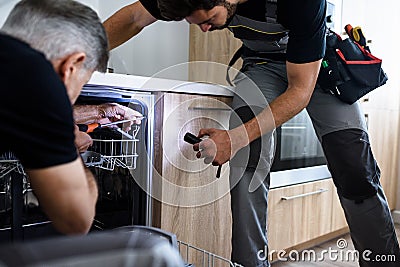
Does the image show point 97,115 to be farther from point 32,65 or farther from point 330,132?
point 330,132

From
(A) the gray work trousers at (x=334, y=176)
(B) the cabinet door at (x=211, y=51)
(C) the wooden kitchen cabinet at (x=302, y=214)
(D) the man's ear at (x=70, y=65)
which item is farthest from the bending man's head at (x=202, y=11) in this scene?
(C) the wooden kitchen cabinet at (x=302, y=214)

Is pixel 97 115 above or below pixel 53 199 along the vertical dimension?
above

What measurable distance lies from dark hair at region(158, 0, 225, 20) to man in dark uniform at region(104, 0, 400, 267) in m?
0.15

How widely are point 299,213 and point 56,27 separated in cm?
155

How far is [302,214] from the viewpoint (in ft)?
6.63

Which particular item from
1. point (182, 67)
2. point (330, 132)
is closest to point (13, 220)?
point (330, 132)

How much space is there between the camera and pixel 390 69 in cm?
274

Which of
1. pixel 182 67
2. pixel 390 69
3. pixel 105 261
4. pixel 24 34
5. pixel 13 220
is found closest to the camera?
pixel 105 261

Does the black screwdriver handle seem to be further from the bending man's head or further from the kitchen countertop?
the bending man's head

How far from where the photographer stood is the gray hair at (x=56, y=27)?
2.13 ft

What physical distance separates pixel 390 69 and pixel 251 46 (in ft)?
5.05

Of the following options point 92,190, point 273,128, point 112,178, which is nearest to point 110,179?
point 112,178

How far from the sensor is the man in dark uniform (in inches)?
50.9

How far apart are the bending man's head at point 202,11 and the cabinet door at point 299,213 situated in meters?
0.83
